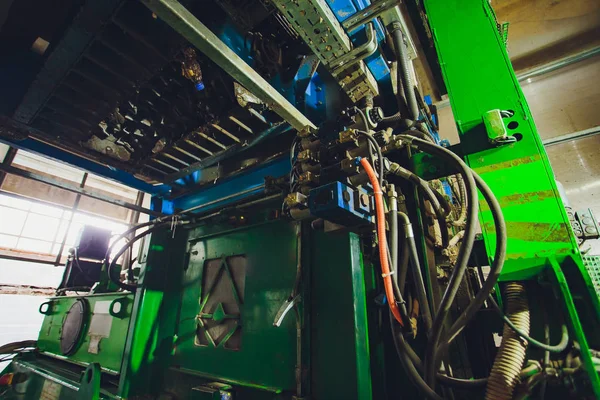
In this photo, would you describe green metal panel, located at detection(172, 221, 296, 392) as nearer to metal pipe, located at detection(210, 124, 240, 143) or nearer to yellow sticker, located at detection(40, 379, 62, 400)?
metal pipe, located at detection(210, 124, 240, 143)

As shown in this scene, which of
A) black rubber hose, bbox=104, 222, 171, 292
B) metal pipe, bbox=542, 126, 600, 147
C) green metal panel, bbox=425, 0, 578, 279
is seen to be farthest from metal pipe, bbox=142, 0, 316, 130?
metal pipe, bbox=542, 126, 600, 147

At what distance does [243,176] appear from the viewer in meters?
2.63

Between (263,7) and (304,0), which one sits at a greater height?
(263,7)

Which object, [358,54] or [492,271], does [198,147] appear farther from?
[492,271]

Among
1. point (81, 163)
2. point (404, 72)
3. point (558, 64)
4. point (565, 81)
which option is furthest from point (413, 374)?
point (558, 64)

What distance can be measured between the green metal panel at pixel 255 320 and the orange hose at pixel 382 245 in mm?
903

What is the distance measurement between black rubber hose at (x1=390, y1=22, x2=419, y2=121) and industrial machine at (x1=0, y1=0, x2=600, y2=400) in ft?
0.04

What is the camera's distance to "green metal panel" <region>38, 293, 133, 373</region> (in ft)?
8.12

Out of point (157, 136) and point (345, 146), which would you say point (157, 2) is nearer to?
point (345, 146)

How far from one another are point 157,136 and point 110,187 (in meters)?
6.48

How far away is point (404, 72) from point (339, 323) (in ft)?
4.96

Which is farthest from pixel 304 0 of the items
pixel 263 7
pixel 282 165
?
pixel 282 165

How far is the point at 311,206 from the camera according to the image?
1.15m

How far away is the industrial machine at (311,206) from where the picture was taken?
1.00 metres
